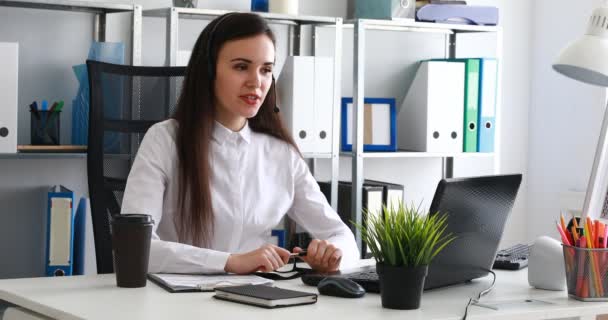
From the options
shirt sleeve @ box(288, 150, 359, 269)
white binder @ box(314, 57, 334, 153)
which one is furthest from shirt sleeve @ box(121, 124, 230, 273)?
white binder @ box(314, 57, 334, 153)

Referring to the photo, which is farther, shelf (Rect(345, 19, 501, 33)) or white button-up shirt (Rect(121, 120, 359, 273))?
shelf (Rect(345, 19, 501, 33))

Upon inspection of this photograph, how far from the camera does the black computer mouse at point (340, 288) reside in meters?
1.72

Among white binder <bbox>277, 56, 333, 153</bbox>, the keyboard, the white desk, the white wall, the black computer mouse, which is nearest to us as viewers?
the white desk

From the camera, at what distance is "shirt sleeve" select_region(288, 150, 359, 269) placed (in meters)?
2.41

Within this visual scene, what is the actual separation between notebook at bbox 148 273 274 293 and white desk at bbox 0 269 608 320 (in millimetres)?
22

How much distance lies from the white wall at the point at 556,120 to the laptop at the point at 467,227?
6.96 ft

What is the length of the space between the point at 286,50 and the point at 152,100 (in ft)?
3.36

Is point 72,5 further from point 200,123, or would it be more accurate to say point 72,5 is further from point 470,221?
point 470,221

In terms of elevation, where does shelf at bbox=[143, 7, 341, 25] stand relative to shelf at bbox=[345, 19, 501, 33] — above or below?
below

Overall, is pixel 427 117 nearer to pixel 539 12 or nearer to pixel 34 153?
pixel 539 12

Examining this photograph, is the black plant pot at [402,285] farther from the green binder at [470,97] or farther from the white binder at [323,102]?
the green binder at [470,97]

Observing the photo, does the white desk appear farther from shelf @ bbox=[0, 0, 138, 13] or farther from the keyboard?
shelf @ bbox=[0, 0, 138, 13]

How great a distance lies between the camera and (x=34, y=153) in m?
2.83

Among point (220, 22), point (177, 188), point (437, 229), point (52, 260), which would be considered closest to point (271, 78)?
point (220, 22)
